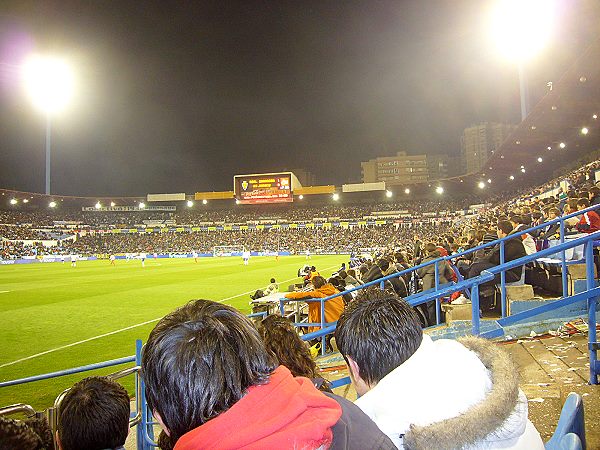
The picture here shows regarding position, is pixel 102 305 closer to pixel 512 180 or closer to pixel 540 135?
pixel 540 135

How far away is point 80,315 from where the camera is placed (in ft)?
47.7

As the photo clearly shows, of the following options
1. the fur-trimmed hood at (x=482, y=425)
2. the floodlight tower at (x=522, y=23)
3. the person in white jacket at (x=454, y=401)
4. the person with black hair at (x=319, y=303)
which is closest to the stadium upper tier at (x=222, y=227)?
the floodlight tower at (x=522, y=23)

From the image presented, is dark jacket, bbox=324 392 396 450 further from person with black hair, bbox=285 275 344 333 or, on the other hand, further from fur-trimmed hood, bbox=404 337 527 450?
person with black hair, bbox=285 275 344 333

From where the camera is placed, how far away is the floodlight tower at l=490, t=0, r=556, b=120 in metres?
18.2

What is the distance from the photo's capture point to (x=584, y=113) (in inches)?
1000

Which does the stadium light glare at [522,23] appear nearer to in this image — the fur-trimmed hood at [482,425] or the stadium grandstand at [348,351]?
the stadium grandstand at [348,351]

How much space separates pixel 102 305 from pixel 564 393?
15987mm

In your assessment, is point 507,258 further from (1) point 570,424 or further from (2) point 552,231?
(1) point 570,424

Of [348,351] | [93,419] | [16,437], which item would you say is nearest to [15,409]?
[93,419]

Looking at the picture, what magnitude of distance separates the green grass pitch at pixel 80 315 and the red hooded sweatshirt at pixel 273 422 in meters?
7.30

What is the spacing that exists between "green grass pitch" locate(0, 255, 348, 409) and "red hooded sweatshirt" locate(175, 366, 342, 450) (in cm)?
730

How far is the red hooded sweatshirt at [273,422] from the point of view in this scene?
1024 millimetres

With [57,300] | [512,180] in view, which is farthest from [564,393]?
[512,180]

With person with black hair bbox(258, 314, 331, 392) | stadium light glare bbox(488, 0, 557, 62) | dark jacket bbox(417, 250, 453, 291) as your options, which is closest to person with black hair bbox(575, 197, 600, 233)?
dark jacket bbox(417, 250, 453, 291)
